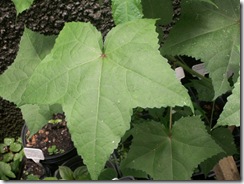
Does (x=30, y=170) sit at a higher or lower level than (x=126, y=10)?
lower

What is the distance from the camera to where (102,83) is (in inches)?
30.6

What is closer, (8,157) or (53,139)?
(53,139)

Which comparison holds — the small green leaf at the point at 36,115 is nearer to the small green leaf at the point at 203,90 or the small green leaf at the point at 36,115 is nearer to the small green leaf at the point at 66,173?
the small green leaf at the point at 66,173

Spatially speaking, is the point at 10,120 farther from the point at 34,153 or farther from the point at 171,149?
the point at 171,149

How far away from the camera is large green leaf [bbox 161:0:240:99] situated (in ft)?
2.92

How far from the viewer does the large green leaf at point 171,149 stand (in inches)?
38.1

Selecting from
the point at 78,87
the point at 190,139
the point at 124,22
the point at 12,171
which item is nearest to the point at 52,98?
the point at 78,87

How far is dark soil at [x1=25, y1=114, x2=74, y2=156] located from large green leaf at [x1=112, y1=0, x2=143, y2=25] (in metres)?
0.89

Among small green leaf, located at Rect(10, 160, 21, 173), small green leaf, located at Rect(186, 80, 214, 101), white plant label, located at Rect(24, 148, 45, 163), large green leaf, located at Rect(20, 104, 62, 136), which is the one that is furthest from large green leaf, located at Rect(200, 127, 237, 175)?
small green leaf, located at Rect(10, 160, 21, 173)

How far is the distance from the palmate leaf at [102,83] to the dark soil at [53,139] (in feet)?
2.57

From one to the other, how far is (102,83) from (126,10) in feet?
0.47

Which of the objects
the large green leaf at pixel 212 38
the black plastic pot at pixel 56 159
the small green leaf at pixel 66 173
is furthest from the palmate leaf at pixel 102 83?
the black plastic pot at pixel 56 159

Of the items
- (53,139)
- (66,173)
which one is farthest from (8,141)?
(66,173)

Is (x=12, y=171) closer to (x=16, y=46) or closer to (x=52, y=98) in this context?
(x=16, y=46)
